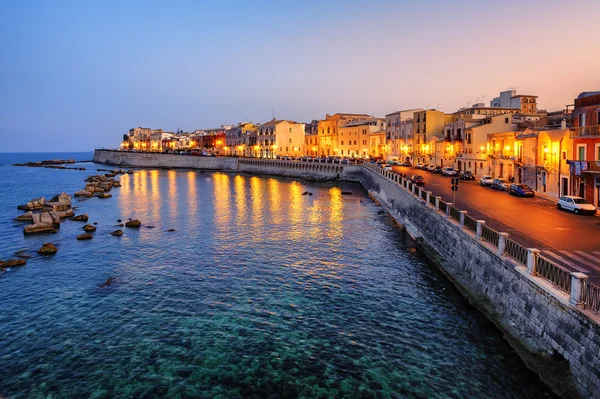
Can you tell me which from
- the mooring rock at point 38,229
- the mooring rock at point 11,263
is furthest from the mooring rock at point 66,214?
the mooring rock at point 11,263

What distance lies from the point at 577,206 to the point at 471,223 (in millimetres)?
13898

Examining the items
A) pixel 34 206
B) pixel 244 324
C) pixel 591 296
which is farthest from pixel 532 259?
pixel 34 206

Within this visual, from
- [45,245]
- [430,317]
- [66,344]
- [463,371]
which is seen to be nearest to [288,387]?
[463,371]

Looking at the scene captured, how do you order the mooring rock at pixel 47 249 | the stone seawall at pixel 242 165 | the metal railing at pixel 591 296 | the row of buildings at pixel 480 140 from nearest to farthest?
the metal railing at pixel 591 296, the mooring rock at pixel 47 249, the row of buildings at pixel 480 140, the stone seawall at pixel 242 165

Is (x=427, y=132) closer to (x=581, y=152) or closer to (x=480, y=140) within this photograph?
(x=480, y=140)

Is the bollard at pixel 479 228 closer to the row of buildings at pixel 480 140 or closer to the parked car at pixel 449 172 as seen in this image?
the row of buildings at pixel 480 140

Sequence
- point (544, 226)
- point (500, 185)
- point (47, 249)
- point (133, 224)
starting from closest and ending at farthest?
point (544, 226)
point (47, 249)
point (133, 224)
point (500, 185)

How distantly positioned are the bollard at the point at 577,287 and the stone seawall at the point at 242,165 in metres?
84.6

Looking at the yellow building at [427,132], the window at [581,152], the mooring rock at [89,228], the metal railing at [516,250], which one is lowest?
the mooring rock at [89,228]

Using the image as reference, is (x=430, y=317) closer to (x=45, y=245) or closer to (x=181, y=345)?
(x=181, y=345)

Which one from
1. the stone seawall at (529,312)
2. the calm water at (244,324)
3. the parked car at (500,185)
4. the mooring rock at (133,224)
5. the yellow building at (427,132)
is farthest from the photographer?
the yellow building at (427,132)

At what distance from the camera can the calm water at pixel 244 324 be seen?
16.0 meters

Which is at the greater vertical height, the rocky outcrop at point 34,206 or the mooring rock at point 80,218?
the rocky outcrop at point 34,206

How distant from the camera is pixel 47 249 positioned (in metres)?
35.0
